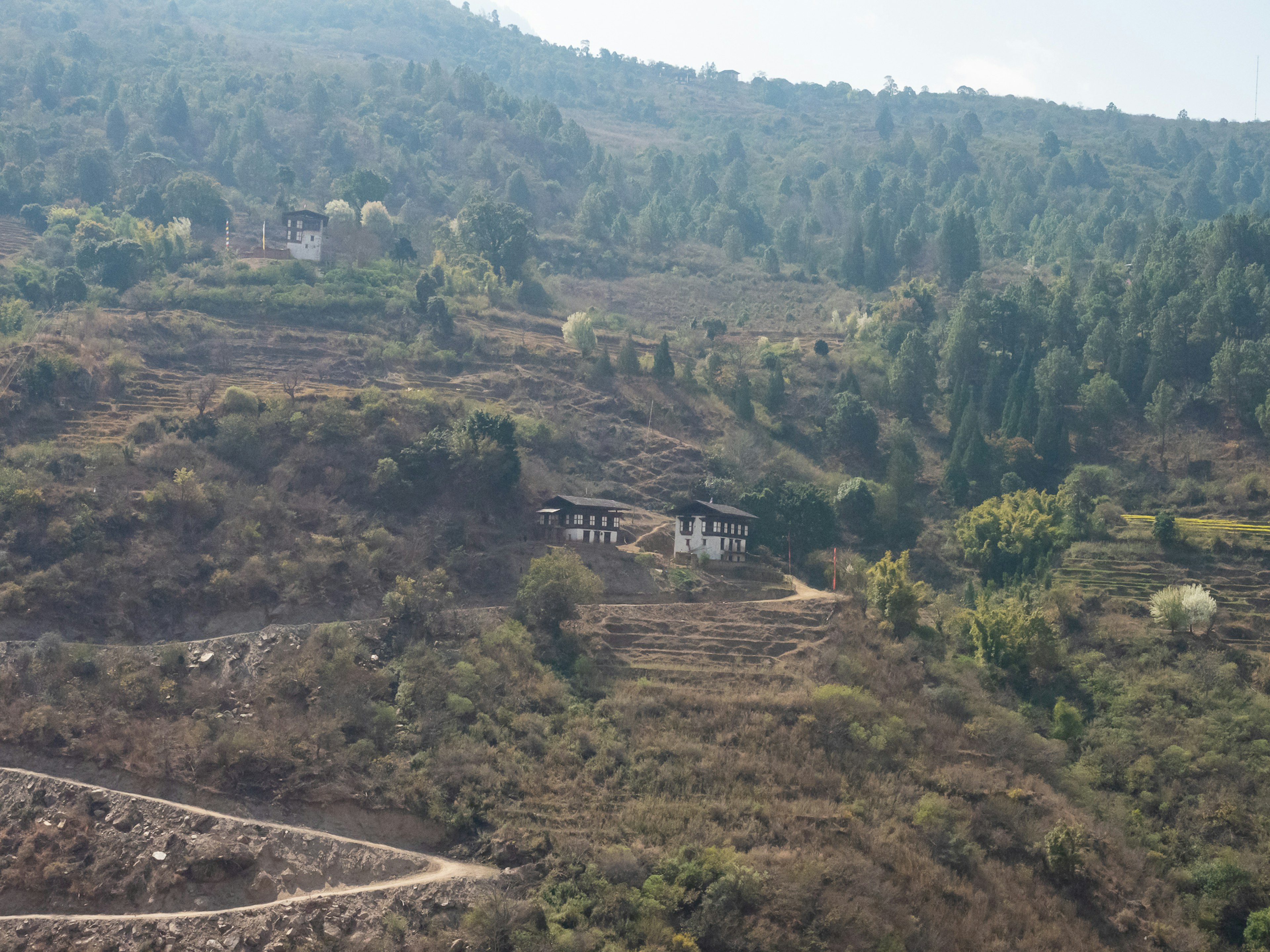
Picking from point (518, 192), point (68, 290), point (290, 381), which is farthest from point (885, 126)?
point (68, 290)

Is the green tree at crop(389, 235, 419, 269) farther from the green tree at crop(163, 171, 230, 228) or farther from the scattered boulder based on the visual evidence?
the scattered boulder

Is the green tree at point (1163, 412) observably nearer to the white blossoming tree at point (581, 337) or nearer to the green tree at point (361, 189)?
the white blossoming tree at point (581, 337)

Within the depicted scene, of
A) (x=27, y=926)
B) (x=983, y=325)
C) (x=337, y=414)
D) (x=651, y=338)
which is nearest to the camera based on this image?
(x=27, y=926)

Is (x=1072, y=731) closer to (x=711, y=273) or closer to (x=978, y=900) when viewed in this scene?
(x=978, y=900)

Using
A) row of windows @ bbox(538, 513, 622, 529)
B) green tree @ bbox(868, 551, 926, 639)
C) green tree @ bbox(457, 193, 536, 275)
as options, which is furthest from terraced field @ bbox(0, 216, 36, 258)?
green tree @ bbox(868, 551, 926, 639)

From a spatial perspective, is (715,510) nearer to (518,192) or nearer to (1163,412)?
(1163,412)

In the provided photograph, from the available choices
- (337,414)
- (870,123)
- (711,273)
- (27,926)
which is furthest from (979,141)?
(27,926)
